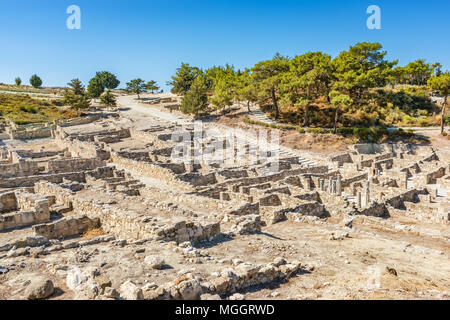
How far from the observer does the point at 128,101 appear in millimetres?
79375

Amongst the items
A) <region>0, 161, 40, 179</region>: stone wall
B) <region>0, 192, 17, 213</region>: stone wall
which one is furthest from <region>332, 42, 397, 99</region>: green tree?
<region>0, 192, 17, 213</region>: stone wall

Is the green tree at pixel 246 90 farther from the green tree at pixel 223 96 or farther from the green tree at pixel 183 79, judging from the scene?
the green tree at pixel 183 79

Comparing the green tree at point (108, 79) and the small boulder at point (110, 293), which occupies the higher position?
the green tree at point (108, 79)

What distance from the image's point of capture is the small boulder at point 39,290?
6.14 meters

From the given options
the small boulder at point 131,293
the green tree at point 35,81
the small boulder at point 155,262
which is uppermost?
the green tree at point 35,81

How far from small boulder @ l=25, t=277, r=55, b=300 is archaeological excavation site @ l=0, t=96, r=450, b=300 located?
0.02m

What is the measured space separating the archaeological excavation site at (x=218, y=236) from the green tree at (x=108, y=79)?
232 feet

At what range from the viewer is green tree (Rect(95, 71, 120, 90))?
93.8 meters

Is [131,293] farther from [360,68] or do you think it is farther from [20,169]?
[360,68]

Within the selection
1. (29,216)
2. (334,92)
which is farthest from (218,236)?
(334,92)

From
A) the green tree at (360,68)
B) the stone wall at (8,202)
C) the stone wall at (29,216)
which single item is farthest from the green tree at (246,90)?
the stone wall at (29,216)

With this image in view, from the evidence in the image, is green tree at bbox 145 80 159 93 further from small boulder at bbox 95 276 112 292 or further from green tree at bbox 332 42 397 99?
small boulder at bbox 95 276 112 292
